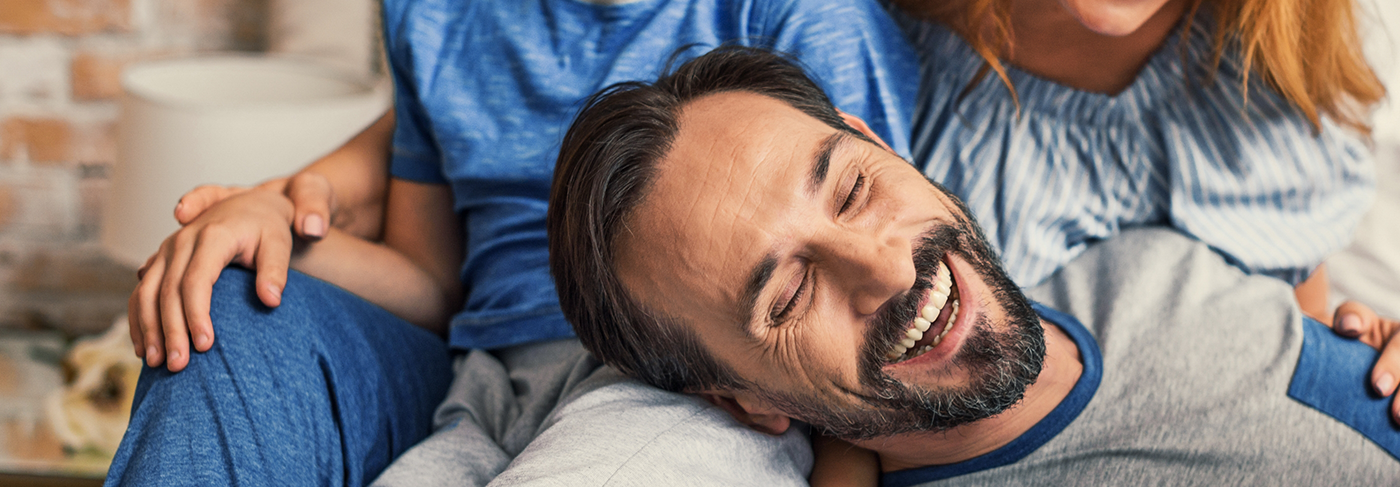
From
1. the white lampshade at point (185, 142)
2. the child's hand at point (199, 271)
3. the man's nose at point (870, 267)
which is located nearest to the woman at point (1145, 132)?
the man's nose at point (870, 267)

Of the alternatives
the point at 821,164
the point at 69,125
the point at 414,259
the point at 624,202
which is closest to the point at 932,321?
the point at 821,164

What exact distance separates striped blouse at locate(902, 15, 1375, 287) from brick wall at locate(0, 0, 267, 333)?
4.57ft

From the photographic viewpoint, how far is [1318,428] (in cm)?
88

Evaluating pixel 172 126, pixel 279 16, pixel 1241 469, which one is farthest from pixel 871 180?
pixel 279 16

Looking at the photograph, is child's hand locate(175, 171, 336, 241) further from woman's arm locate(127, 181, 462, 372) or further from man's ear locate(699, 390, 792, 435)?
man's ear locate(699, 390, 792, 435)

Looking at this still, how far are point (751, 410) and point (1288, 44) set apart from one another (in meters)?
0.71

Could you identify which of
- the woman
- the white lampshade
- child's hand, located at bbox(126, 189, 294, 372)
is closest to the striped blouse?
the woman

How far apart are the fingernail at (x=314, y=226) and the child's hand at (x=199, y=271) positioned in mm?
29

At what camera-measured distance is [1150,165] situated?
1.13 m

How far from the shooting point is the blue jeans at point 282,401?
0.77 metres

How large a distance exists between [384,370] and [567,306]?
8.8 inches

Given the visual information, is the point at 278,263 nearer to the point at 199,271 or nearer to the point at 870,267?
the point at 199,271

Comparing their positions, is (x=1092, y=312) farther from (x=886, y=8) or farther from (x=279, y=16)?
(x=279, y=16)

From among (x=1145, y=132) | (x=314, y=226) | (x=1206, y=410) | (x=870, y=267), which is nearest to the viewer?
(x=870, y=267)
